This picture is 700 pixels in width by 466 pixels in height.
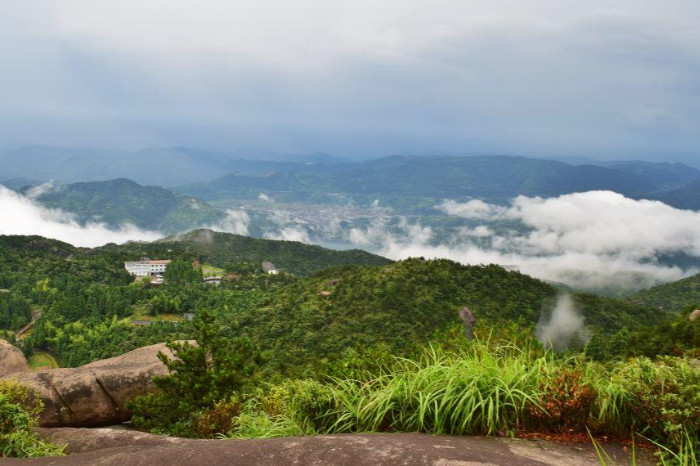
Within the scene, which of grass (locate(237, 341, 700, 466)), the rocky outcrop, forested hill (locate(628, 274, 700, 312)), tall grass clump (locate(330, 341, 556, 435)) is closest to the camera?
grass (locate(237, 341, 700, 466))

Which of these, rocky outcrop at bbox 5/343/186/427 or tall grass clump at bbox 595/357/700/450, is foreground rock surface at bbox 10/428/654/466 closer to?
tall grass clump at bbox 595/357/700/450

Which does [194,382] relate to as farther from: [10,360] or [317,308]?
[317,308]

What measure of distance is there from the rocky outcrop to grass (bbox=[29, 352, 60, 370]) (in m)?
81.2

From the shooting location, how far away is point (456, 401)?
5.38 meters

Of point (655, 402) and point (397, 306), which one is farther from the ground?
point (655, 402)

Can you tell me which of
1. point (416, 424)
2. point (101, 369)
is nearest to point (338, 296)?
point (101, 369)

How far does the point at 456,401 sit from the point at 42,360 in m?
104

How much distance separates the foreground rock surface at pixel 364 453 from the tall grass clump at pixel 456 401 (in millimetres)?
311

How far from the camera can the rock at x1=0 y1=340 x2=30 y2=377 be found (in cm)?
2111

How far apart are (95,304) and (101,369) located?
108m

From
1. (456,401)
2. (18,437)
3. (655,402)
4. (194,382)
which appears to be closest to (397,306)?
(194,382)

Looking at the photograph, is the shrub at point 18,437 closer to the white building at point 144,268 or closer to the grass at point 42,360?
the grass at point 42,360

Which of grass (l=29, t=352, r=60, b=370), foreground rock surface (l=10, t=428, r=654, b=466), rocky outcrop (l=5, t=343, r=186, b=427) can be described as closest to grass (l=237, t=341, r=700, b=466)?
foreground rock surface (l=10, t=428, r=654, b=466)

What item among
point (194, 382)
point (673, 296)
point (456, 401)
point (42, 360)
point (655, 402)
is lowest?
point (42, 360)
